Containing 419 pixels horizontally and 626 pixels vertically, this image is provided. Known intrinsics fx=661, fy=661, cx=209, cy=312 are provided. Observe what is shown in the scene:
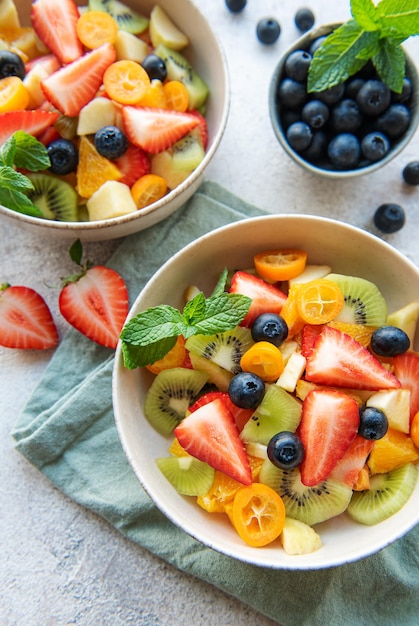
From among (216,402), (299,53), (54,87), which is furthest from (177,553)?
(299,53)

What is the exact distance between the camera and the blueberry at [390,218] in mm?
2025

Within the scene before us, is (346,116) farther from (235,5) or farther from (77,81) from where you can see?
(77,81)

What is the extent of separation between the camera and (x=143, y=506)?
6.08ft

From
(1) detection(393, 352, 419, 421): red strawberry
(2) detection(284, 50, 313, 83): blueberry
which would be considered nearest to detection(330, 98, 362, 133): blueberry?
(2) detection(284, 50, 313, 83): blueberry

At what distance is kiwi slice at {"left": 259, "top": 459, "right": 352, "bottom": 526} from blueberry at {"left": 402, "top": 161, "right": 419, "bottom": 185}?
1.03 metres

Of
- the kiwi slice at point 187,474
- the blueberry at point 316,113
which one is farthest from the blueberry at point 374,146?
the kiwi slice at point 187,474

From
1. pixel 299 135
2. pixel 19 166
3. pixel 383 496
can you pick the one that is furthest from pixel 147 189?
pixel 383 496

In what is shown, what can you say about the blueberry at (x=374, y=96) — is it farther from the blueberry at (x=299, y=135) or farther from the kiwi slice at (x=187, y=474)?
the kiwi slice at (x=187, y=474)

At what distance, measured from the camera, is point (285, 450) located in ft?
4.89

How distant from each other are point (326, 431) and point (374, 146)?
0.89 m

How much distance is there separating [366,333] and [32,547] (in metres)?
1.14

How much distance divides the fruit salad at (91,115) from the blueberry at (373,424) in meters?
0.86

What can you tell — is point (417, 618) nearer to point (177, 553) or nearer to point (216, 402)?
point (177, 553)

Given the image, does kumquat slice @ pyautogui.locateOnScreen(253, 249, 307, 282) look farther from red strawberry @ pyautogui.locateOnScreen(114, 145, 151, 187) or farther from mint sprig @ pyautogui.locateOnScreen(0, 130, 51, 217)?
mint sprig @ pyautogui.locateOnScreen(0, 130, 51, 217)
